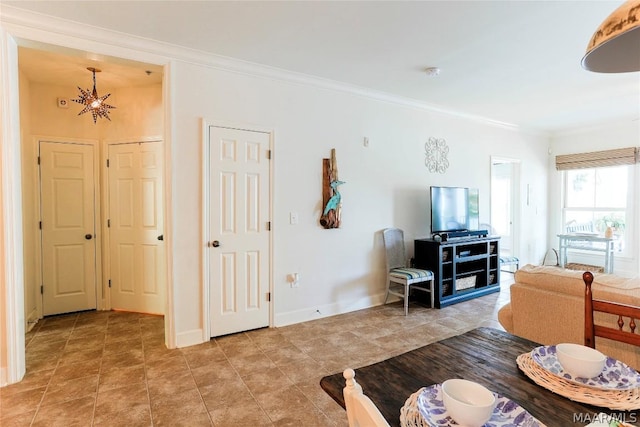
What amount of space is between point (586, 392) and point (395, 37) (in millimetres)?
2749

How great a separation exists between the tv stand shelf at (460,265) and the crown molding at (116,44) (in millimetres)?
2501

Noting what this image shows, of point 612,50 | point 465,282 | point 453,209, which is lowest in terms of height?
point 465,282

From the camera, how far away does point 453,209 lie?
474 cm

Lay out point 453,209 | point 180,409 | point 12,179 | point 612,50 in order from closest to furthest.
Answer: point 612,50, point 180,409, point 12,179, point 453,209

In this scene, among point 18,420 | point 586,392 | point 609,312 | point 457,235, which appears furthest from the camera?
point 457,235

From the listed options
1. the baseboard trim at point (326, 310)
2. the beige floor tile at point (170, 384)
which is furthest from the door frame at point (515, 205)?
the beige floor tile at point (170, 384)

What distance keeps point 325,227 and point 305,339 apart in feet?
4.20

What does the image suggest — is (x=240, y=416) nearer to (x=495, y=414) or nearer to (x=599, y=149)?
(x=495, y=414)

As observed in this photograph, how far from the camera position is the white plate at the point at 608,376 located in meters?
1.03

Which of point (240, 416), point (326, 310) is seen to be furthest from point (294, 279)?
point (240, 416)

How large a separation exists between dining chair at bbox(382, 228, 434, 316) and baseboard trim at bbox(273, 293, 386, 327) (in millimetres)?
222

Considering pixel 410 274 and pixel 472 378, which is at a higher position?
pixel 472 378

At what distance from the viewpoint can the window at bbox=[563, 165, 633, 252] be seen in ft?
19.1

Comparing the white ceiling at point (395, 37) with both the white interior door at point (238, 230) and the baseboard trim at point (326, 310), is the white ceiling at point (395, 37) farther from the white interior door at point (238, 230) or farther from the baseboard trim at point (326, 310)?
the baseboard trim at point (326, 310)
